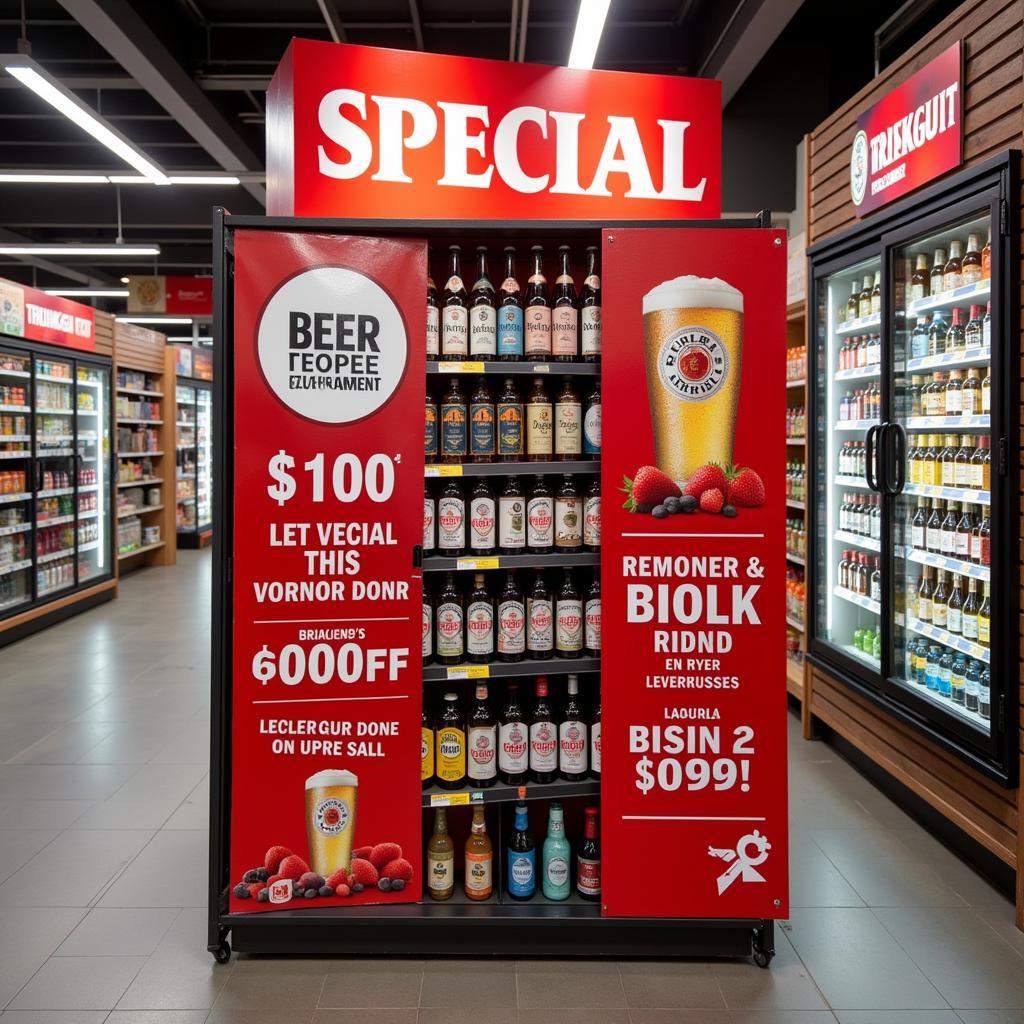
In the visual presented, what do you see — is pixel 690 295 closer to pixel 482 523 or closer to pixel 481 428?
pixel 481 428

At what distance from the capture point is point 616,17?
7793 mm

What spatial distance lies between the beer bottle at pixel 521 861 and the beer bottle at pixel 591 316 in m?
1.52

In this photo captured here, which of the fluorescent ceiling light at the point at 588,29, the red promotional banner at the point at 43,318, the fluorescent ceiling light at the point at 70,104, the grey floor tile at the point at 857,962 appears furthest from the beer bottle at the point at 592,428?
the red promotional banner at the point at 43,318

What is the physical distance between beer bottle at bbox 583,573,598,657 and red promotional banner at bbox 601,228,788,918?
118 mm

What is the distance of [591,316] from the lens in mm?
2920

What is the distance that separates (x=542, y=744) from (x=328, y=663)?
29.2 inches

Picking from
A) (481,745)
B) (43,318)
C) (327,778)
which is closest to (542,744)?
(481,745)

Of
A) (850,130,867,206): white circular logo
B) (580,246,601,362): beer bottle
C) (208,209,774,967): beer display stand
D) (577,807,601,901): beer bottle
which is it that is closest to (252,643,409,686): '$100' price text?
(208,209,774,967): beer display stand

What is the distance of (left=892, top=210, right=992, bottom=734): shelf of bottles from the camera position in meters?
3.61

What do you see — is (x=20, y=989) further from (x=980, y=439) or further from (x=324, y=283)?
(x=980, y=439)

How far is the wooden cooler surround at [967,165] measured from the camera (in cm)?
310

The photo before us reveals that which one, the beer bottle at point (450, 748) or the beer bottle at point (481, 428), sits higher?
the beer bottle at point (481, 428)

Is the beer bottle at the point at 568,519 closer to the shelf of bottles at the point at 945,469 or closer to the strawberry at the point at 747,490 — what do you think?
the strawberry at the point at 747,490

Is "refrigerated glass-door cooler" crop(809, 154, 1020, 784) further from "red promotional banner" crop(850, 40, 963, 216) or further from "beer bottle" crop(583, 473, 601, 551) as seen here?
"beer bottle" crop(583, 473, 601, 551)
